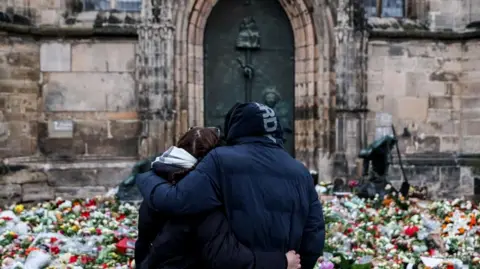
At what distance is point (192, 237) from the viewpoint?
291 cm

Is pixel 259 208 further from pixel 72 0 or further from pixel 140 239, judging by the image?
pixel 72 0

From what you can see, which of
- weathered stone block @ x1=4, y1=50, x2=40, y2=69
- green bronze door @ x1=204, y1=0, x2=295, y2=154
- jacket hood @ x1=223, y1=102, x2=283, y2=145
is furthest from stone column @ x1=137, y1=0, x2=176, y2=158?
jacket hood @ x1=223, y1=102, x2=283, y2=145

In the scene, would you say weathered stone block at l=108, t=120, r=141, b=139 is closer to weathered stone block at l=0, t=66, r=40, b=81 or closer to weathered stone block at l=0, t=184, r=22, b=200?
weathered stone block at l=0, t=66, r=40, b=81

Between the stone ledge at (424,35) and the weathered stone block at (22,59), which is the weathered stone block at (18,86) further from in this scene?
the stone ledge at (424,35)

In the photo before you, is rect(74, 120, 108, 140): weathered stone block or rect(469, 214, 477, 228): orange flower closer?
rect(469, 214, 477, 228): orange flower

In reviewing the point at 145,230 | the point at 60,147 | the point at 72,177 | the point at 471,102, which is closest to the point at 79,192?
the point at 72,177

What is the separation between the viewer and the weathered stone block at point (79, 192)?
10.8m

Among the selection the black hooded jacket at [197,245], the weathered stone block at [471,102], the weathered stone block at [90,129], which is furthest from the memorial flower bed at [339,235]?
the weathered stone block at [471,102]

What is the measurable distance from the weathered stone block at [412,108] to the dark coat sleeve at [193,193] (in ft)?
31.6

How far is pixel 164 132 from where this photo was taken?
10.9m

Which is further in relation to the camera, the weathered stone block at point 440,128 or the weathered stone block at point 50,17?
the weathered stone block at point 440,128

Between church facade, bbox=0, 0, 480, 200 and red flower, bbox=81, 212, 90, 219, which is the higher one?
church facade, bbox=0, 0, 480, 200

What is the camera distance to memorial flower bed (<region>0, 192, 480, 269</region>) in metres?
5.80

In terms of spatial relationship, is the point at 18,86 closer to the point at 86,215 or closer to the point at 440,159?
the point at 86,215
